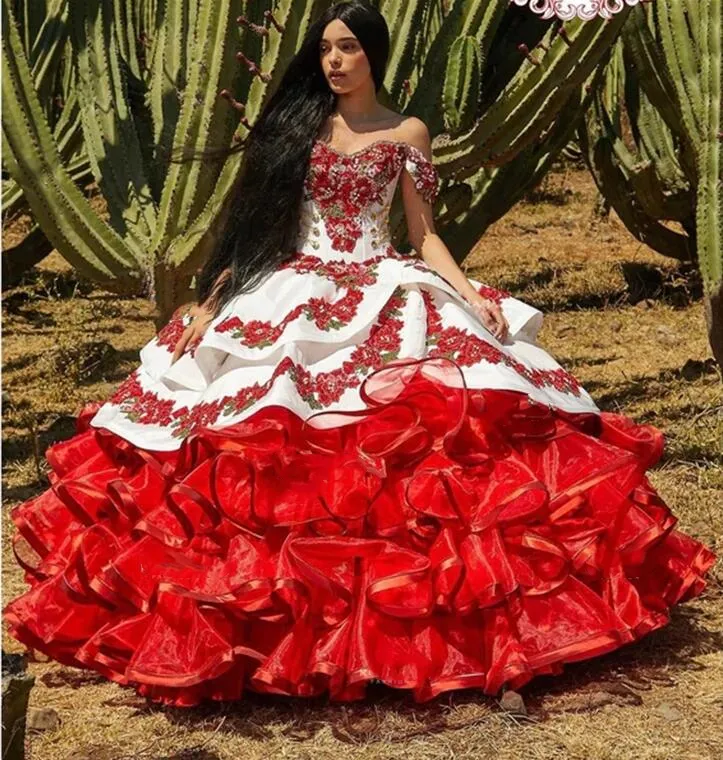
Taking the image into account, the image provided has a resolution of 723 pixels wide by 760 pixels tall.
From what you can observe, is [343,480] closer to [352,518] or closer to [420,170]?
[352,518]

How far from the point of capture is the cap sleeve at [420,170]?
13.4 ft

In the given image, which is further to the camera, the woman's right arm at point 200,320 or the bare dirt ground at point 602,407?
the woman's right arm at point 200,320

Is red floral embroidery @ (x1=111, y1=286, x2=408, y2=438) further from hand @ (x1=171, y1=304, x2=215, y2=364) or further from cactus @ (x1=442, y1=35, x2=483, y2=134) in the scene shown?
cactus @ (x1=442, y1=35, x2=483, y2=134)

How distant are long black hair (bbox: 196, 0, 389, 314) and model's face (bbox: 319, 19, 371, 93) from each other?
0.02 meters

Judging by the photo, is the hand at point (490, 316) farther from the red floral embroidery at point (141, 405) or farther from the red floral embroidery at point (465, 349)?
the red floral embroidery at point (141, 405)

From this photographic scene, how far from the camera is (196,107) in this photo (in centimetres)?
527

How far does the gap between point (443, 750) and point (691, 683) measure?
0.81 metres

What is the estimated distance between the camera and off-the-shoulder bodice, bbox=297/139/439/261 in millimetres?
4051

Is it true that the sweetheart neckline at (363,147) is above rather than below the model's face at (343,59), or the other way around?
below

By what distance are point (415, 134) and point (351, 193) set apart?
0.91 ft

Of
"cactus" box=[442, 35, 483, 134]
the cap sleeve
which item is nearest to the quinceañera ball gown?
the cap sleeve

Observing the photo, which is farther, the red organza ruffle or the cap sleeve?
the cap sleeve

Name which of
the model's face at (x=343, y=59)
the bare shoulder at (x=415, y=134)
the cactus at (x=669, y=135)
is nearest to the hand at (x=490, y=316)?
the bare shoulder at (x=415, y=134)

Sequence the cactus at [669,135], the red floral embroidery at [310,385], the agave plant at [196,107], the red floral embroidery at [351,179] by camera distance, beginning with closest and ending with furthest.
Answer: the red floral embroidery at [310,385] < the red floral embroidery at [351,179] < the cactus at [669,135] < the agave plant at [196,107]
